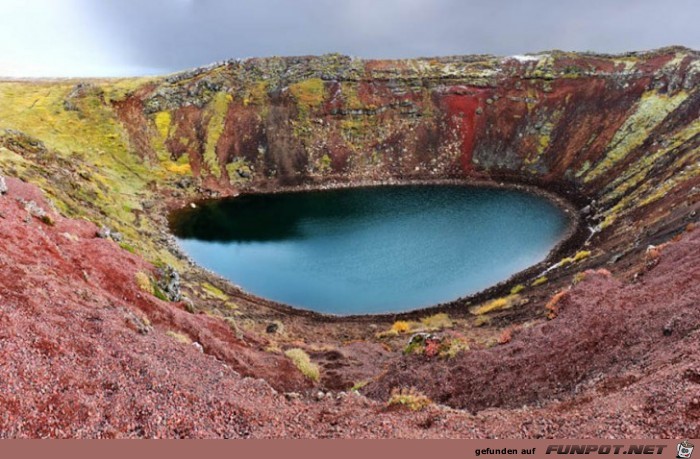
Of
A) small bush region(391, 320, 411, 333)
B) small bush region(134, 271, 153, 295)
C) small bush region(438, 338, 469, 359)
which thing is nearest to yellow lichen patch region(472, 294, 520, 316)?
small bush region(391, 320, 411, 333)

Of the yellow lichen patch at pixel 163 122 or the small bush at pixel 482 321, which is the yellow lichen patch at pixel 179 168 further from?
the small bush at pixel 482 321

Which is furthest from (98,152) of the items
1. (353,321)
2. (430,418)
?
(430,418)

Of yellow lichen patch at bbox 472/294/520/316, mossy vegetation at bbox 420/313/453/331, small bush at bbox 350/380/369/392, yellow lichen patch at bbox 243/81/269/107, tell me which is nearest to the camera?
small bush at bbox 350/380/369/392

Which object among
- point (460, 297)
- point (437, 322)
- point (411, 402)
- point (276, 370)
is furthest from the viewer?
point (460, 297)

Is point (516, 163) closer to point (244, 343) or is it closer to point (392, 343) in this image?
point (392, 343)

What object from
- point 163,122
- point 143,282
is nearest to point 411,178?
point 163,122

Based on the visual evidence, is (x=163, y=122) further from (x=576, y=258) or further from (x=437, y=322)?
(x=576, y=258)

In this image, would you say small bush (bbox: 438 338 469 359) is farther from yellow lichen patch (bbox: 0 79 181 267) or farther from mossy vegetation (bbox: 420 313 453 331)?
yellow lichen patch (bbox: 0 79 181 267)
